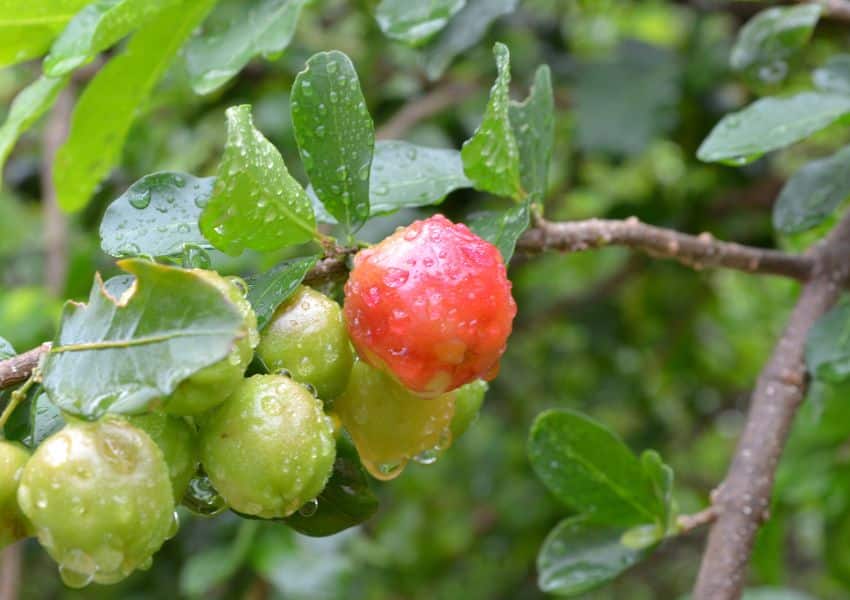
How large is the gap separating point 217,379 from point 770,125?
680 mm

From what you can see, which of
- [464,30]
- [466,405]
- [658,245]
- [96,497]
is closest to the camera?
[96,497]

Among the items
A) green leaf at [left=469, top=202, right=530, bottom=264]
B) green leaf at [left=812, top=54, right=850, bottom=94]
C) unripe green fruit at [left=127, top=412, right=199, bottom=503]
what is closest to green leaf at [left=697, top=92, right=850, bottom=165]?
green leaf at [left=812, top=54, right=850, bottom=94]

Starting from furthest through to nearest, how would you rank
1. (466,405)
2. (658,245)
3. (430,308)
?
A: (658,245), (466,405), (430,308)

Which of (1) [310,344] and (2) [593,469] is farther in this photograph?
(2) [593,469]

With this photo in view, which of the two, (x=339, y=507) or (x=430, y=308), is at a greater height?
(x=430, y=308)

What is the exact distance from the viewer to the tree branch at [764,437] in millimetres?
938

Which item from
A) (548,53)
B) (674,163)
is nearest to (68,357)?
(548,53)

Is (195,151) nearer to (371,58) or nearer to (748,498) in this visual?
(371,58)

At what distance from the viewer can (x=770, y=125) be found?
105 cm

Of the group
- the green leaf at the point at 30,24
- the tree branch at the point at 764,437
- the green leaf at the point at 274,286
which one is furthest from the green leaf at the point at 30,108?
the tree branch at the point at 764,437

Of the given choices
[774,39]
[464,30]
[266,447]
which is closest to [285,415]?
[266,447]

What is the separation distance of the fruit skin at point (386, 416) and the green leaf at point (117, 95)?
45 centimetres

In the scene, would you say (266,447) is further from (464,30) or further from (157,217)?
(464,30)

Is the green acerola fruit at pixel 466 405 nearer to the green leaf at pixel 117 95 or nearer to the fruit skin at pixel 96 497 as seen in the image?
the fruit skin at pixel 96 497
